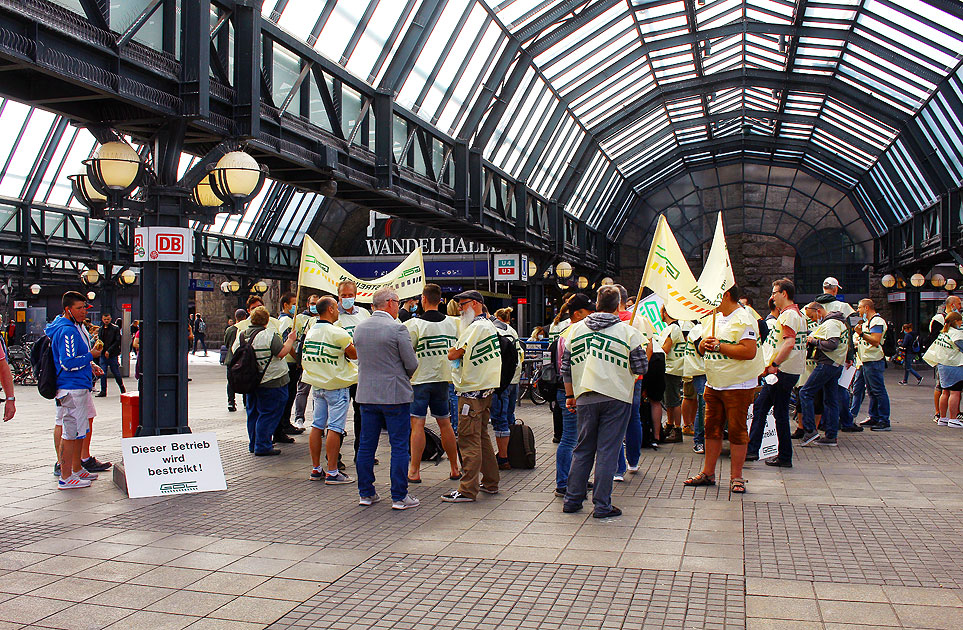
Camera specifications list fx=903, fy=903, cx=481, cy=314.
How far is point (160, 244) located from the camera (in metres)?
8.18

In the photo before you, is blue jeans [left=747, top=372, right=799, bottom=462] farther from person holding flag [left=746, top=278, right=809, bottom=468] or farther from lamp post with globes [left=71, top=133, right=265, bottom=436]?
lamp post with globes [left=71, top=133, right=265, bottom=436]

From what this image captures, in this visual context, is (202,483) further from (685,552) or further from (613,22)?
(613,22)

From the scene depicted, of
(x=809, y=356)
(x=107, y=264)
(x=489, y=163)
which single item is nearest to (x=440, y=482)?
(x=809, y=356)

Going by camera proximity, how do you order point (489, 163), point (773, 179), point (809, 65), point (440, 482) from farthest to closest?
point (773, 179)
point (809, 65)
point (489, 163)
point (440, 482)

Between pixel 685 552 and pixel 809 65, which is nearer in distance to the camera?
pixel 685 552

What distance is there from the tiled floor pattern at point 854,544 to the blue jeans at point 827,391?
3.58 m

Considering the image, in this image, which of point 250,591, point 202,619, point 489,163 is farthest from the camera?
point 489,163

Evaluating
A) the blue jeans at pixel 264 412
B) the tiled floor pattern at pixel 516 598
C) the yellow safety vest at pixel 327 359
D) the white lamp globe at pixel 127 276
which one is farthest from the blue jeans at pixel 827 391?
the white lamp globe at pixel 127 276

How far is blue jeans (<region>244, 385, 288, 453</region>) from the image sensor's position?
995 centimetres

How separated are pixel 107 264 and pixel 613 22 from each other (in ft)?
47.2

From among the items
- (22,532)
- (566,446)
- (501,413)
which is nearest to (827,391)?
(501,413)

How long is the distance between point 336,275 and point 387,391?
400cm

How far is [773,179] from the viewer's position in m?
37.2

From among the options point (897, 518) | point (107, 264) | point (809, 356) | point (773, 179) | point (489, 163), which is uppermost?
point (773, 179)
